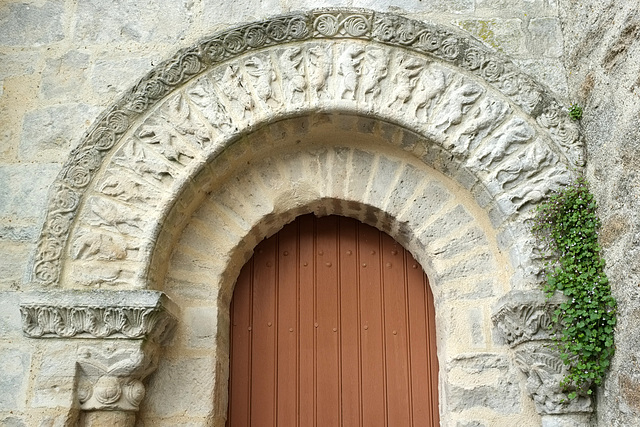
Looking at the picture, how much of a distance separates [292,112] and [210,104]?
434 millimetres

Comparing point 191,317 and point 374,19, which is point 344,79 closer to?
point 374,19

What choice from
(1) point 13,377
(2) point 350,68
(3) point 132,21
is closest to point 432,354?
(2) point 350,68

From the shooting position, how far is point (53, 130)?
3256 millimetres

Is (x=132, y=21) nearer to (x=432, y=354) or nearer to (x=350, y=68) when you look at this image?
(x=350, y=68)

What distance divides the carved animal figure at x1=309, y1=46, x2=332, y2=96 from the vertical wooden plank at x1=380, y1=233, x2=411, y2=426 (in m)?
0.95

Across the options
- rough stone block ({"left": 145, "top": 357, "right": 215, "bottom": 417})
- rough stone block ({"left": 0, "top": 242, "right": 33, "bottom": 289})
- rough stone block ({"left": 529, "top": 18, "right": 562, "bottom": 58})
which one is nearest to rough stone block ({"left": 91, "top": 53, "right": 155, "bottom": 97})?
rough stone block ({"left": 0, "top": 242, "right": 33, "bottom": 289})

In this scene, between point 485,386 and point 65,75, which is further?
point 65,75

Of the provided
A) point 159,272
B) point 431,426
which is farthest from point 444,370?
point 159,272

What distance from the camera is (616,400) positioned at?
8.50 feet

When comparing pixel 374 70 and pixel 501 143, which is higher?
pixel 374 70

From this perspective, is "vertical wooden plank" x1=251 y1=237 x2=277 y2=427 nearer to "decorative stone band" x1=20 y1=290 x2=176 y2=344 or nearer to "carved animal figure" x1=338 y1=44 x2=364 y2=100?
"decorative stone band" x1=20 y1=290 x2=176 y2=344

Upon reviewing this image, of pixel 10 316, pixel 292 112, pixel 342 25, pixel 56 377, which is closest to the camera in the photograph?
pixel 56 377

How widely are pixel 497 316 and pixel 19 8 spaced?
310 cm

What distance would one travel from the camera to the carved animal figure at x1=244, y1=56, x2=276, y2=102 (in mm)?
3211
